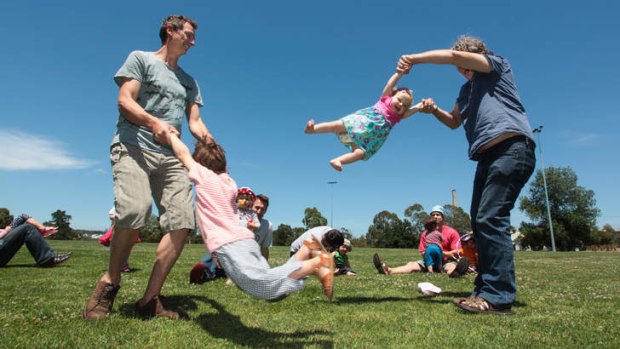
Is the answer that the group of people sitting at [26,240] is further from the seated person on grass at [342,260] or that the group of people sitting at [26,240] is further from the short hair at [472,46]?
the short hair at [472,46]

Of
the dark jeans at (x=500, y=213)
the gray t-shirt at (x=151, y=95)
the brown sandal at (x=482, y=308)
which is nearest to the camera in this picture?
the gray t-shirt at (x=151, y=95)

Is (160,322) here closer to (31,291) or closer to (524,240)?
(31,291)

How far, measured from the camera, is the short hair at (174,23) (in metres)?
4.59

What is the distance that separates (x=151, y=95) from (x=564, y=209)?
9174 centimetres

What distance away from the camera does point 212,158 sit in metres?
3.78

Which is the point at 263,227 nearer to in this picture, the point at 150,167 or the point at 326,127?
the point at 326,127

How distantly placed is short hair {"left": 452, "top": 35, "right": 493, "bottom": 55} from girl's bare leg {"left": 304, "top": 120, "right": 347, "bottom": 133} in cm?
219

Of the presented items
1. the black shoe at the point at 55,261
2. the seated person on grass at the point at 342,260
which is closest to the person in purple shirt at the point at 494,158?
the seated person on grass at the point at 342,260

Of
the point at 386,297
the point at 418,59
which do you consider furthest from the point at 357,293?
the point at 418,59

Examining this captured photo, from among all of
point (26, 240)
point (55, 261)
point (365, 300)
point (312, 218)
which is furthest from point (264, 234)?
point (312, 218)

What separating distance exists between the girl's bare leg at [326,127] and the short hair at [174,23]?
2.31m

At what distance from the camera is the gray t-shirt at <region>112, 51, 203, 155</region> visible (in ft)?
14.0

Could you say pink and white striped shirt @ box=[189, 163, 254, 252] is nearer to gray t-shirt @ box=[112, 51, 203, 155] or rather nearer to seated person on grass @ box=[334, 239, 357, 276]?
gray t-shirt @ box=[112, 51, 203, 155]

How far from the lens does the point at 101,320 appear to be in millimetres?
3891
